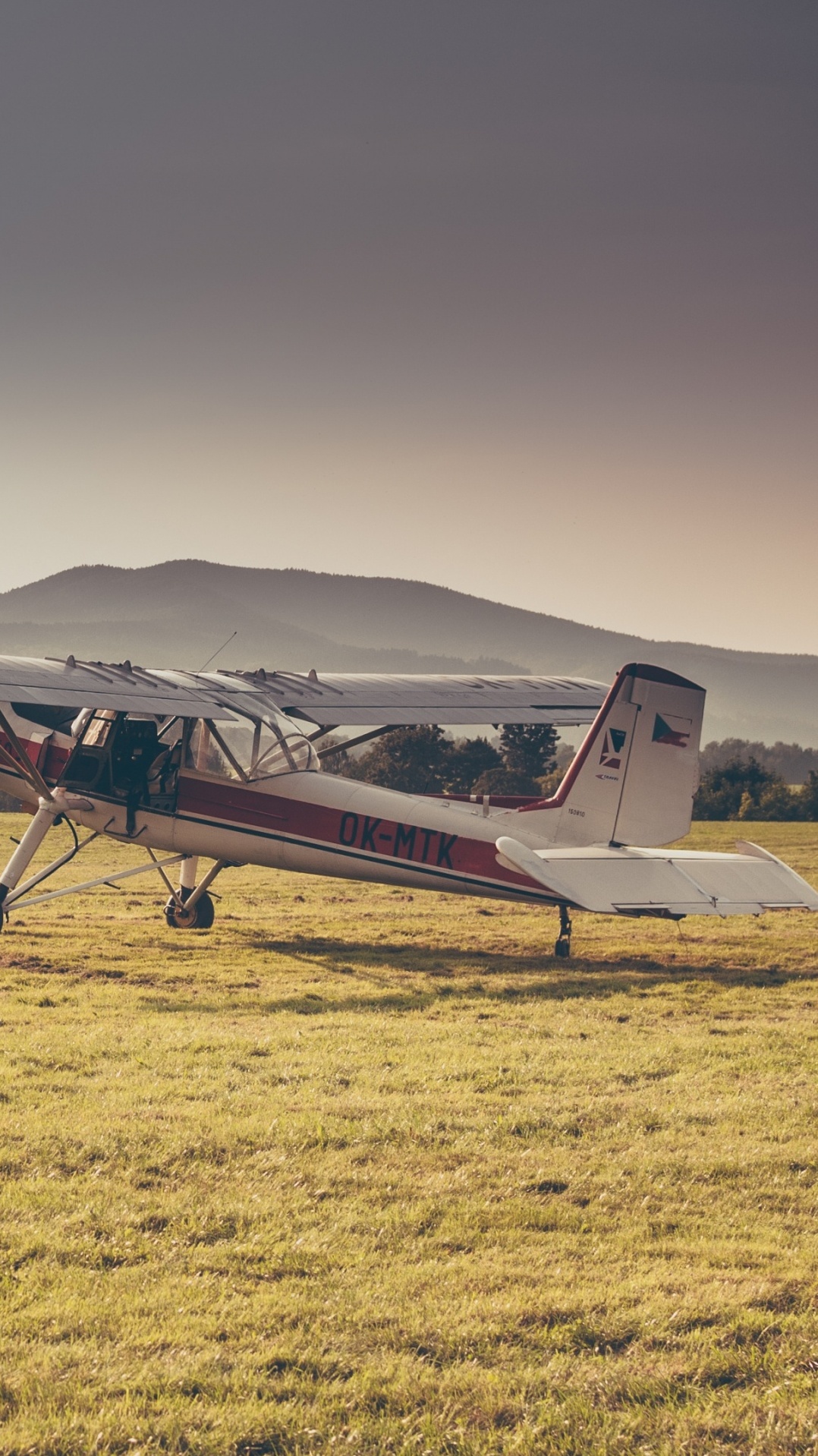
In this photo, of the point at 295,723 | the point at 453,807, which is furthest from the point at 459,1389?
the point at 295,723

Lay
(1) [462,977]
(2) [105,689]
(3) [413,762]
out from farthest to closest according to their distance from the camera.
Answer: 1. (3) [413,762]
2. (2) [105,689]
3. (1) [462,977]

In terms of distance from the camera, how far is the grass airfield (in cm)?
374

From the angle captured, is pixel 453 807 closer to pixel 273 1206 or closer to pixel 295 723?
pixel 295 723

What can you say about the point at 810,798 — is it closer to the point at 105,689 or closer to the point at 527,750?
the point at 527,750

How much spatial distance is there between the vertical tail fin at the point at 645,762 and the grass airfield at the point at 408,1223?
2094 mm

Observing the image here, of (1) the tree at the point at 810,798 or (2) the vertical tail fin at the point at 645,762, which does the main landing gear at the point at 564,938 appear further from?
(1) the tree at the point at 810,798

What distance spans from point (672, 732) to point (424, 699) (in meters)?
4.69

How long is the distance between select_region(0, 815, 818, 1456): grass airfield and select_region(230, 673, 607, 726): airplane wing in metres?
5.02

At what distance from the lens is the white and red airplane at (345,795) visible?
10.8 metres

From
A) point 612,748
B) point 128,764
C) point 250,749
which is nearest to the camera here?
point 612,748

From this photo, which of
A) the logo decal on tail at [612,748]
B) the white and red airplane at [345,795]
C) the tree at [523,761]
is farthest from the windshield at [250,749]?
the tree at [523,761]

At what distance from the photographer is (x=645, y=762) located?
1198cm

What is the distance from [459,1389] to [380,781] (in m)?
47.5

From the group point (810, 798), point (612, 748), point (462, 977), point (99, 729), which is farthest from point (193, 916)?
point (810, 798)
